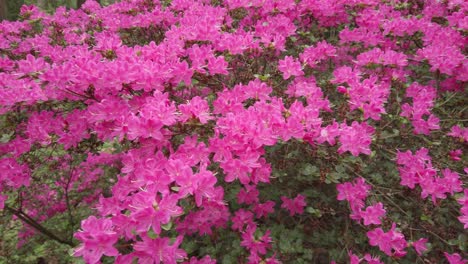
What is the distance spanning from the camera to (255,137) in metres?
1.65

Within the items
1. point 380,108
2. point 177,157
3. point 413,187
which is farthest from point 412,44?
point 177,157

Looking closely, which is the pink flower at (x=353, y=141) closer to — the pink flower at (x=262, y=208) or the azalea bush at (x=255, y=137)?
the azalea bush at (x=255, y=137)

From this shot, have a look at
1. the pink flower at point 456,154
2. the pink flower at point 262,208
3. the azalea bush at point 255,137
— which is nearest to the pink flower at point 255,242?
the azalea bush at point 255,137

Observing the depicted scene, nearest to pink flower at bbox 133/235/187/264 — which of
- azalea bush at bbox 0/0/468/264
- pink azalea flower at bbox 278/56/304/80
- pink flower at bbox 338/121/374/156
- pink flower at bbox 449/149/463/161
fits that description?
azalea bush at bbox 0/0/468/264

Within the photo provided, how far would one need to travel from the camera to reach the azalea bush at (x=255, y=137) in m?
1.64

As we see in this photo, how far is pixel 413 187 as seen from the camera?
6.63 feet

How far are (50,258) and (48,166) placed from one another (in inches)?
45.8

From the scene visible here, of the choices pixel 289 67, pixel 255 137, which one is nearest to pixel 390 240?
pixel 255 137

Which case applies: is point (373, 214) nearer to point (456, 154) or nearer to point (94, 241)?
point (456, 154)

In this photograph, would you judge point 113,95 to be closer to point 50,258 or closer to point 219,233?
point 219,233

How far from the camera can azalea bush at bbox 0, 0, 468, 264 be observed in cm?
164

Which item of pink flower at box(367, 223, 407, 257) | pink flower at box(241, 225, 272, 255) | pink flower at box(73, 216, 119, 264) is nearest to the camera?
pink flower at box(73, 216, 119, 264)

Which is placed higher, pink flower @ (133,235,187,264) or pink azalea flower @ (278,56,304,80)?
pink azalea flower @ (278,56,304,80)

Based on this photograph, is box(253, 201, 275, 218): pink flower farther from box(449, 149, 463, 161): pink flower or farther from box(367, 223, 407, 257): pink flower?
box(449, 149, 463, 161): pink flower
